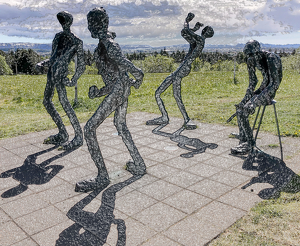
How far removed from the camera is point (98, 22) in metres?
4.39

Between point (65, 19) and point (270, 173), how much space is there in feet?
15.4

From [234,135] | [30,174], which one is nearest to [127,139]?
[30,174]

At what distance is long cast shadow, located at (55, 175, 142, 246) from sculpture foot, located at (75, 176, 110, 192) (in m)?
0.15

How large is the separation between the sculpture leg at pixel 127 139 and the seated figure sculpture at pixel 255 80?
1.93 m

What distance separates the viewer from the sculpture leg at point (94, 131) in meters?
4.51

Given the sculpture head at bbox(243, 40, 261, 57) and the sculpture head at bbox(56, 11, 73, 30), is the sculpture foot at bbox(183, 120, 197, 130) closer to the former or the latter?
the sculpture head at bbox(243, 40, 261, 57)

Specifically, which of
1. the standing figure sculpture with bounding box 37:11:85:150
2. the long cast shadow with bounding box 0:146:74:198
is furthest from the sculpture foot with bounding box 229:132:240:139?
the long cast shadow with bounding box 0:146:74:198

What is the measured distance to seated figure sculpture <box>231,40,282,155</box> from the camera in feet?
16.9

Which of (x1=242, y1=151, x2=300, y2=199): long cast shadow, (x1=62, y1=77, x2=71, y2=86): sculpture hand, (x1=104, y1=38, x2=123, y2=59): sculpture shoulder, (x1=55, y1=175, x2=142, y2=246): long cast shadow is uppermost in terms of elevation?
(x1=104, y1=38, x2=123, y2=59): sculpture shoulder

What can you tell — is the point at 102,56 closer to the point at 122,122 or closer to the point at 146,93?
the point at 122,122

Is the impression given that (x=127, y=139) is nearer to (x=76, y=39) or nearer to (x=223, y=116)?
(x=76, y=39)

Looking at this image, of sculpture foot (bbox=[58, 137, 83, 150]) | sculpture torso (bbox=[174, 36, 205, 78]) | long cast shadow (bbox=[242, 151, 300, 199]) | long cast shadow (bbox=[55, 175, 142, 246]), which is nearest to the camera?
long cast shadow (bbox=[55, 175, 142, 246])

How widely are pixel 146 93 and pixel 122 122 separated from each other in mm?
10114

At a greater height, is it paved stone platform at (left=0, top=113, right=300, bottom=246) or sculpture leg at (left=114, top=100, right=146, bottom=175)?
sculpture leg at (left=114, top=100, right=146, bottom=175)
